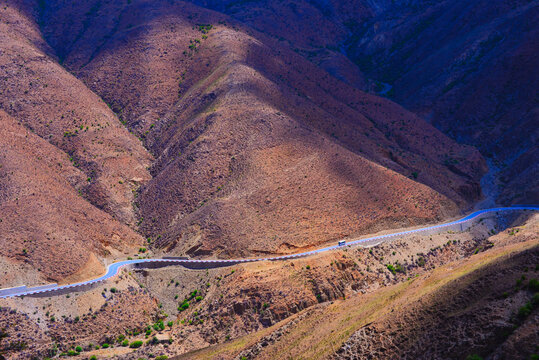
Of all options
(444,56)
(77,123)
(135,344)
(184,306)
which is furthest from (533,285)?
(444,56)

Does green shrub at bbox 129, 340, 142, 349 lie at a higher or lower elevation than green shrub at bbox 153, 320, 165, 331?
lower

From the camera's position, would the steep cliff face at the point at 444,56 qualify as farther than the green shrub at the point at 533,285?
Yes

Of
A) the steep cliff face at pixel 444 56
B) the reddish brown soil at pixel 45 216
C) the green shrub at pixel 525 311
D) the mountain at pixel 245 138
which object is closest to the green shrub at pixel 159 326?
the reddish brown soil at pixel 45 216

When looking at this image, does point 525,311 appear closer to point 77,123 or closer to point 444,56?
point 77,123

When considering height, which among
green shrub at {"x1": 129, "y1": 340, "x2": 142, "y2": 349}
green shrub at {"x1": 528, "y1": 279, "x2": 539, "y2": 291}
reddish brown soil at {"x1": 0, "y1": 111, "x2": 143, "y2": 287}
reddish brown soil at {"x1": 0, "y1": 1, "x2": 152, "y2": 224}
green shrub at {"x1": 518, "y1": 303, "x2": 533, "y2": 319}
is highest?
reddish brown soil at {"x1": 0, "y1": 1, "x2": 152, "y2": 224}

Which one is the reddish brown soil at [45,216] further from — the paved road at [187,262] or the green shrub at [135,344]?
the green shrub at [135,344]

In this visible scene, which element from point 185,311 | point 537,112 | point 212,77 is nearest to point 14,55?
point 212,77

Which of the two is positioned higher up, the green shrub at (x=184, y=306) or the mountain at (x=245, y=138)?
the mountain at (x=245, y=138)

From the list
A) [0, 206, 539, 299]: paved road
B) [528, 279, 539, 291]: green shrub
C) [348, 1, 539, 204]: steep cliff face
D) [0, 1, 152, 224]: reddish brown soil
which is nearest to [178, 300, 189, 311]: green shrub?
[0, 206, 539, 299]: paved road

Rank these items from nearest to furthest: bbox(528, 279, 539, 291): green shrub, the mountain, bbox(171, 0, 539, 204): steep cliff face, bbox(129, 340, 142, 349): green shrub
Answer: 1. bbox(528, 279, 539, 291): green shrub
2. bbox(129, 340, 142, 349): green shrub
3. the mountain
4. bbox(171, 0, 539, 204): steep cliff face

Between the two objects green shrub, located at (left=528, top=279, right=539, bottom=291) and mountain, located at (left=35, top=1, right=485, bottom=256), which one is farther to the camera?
mountain, located at (left=35, top=1, right=485, bottom=256)

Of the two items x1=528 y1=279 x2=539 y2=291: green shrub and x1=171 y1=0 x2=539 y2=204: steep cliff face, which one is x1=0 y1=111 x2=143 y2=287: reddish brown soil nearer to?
x1=528 y1=279 x2=539 y2=291: green shrub

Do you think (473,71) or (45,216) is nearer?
(45,216)
